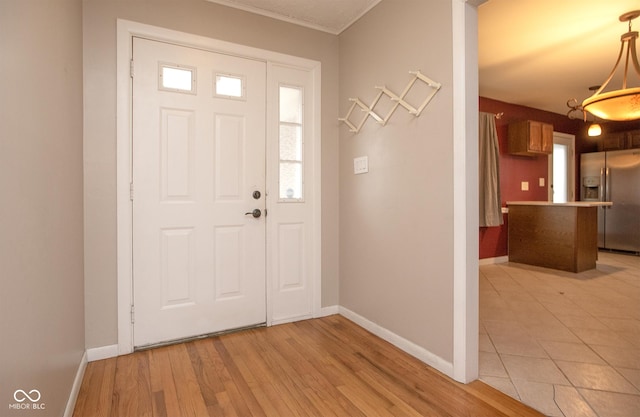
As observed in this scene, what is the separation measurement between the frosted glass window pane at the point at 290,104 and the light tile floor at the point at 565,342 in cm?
227

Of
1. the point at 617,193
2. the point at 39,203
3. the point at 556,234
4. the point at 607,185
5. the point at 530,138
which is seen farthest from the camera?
the point at 607,185

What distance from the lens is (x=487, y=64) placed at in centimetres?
384

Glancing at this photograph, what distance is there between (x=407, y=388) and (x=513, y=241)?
4.14m

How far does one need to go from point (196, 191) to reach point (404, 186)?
59.4 inches

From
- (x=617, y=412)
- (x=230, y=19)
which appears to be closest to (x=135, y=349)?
(x=230, y=19)

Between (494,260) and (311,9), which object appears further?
(494,260)

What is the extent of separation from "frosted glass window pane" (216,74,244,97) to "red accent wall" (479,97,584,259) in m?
4.00

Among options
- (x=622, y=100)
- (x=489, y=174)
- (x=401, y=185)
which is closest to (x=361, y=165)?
(x=401, y=185)

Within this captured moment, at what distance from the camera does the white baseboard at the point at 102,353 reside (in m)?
2.07

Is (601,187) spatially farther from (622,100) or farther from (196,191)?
(196,191)

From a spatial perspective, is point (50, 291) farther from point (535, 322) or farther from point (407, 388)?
point (535, 322)

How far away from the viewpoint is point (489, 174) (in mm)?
4664

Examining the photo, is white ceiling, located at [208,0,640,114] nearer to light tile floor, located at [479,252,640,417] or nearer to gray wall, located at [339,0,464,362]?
gray wall, located at [339,0,464,362]

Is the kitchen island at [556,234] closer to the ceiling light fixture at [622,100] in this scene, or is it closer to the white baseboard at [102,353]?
the ceiling light fixture at [622,100]
